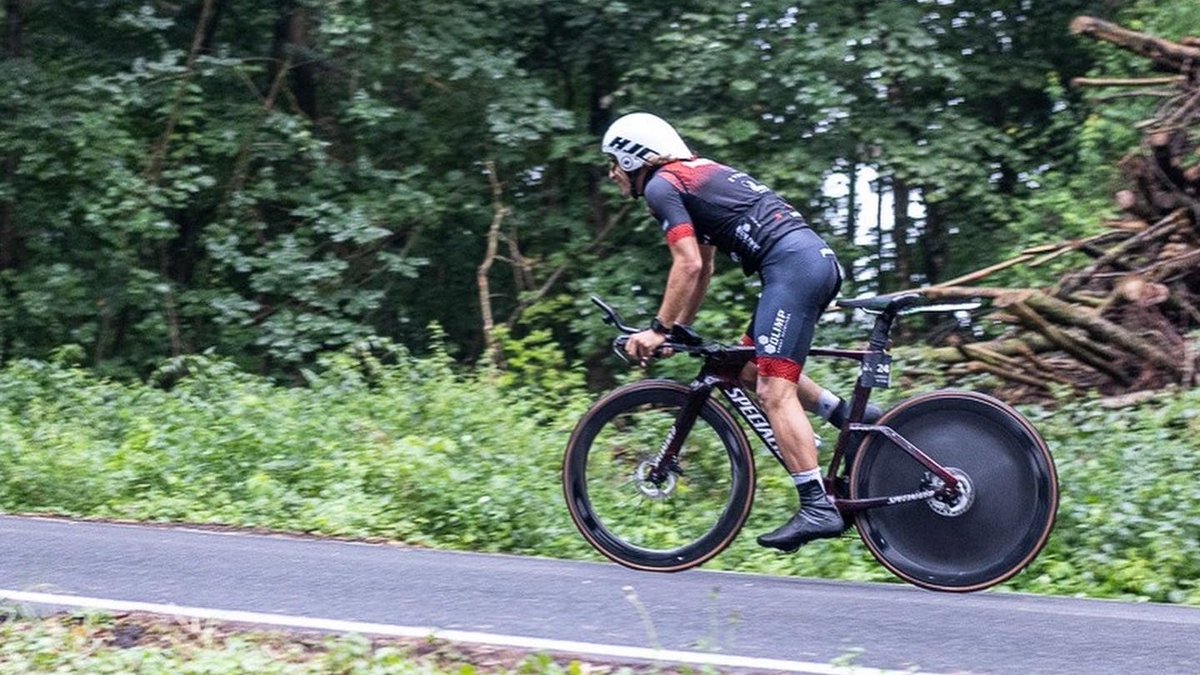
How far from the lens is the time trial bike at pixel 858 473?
6121 millimetres

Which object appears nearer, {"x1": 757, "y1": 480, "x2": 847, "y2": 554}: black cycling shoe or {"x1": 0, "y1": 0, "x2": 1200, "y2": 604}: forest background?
{"x1": 757, "y1": 480, "x2": 847, "y2": 554}: black cycling shoe

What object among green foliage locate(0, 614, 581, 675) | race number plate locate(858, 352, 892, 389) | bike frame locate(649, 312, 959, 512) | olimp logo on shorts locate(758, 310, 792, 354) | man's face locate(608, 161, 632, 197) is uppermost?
man's face locate(608, 161, 632, 197)

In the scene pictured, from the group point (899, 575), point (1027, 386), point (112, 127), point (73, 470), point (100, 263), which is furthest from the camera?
point (100, 263)

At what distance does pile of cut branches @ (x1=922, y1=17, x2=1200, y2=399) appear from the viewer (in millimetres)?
10711

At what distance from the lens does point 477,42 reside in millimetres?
15773

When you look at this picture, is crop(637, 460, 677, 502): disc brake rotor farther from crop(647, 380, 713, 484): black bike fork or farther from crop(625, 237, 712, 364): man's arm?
crop(625, 237, 712, 364): man's arm

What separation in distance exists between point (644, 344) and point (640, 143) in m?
0.88

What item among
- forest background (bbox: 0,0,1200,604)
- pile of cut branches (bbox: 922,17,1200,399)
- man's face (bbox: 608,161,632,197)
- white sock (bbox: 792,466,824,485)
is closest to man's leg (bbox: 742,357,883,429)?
white sock (bbox: 792,466,824,485)

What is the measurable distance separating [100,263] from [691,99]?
21.9 ft

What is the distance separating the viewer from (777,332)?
245 inches

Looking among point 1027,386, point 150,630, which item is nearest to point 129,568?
point 150,630

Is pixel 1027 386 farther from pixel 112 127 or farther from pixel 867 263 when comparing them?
pixel 112 127

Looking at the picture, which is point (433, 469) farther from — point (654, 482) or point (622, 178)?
point (622, 178)

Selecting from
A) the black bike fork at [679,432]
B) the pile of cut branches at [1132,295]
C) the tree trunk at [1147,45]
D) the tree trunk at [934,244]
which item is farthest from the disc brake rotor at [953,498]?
the tree trunk at [934,244]
